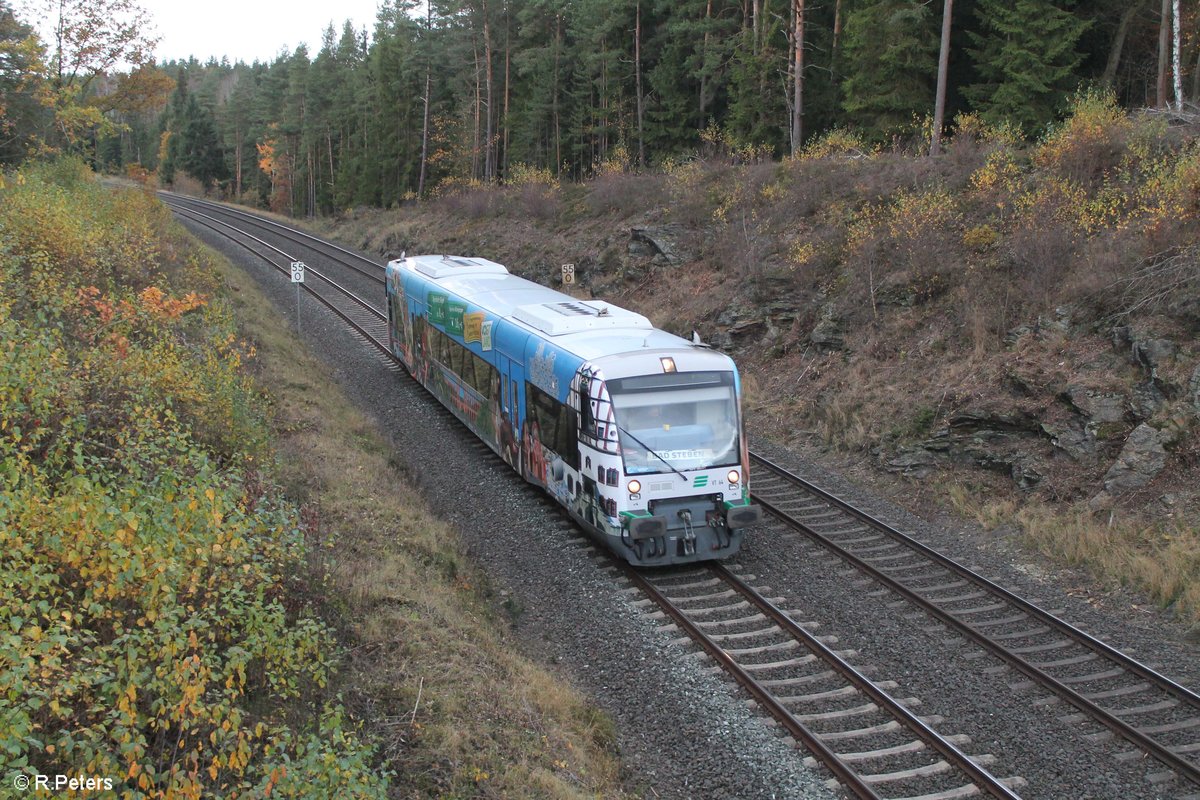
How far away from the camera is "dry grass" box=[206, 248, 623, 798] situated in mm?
7004

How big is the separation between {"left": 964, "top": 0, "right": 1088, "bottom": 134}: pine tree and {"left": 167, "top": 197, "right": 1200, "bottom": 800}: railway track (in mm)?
16688

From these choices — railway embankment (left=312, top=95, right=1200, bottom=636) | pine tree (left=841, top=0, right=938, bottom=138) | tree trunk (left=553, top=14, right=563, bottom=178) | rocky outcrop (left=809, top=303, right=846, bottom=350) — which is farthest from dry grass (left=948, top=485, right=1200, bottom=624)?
tree trunk (left=553, top=14, right=563, bottom=178)

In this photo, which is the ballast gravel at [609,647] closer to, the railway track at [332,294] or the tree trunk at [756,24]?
the railway track at [332,294]

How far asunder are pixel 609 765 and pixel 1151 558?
765 cm

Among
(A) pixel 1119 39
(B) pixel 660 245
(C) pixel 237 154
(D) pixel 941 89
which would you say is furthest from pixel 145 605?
(C) pixel 237 154

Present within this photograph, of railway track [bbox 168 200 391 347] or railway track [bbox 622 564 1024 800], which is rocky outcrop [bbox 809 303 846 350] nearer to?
railway track [bbox 622 564 1024 800]

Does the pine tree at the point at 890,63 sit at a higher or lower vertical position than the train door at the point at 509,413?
higher

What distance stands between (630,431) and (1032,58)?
19.8 meters

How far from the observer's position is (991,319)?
16328 millimetres

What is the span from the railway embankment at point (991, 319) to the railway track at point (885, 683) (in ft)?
5.01

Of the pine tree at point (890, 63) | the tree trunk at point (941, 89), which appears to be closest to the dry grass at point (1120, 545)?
the tree trunk at point (941, 89)

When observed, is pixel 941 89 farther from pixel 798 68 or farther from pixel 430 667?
pixel 430 667

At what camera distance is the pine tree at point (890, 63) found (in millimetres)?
26781

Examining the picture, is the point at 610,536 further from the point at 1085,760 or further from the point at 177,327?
the point at 177,327
